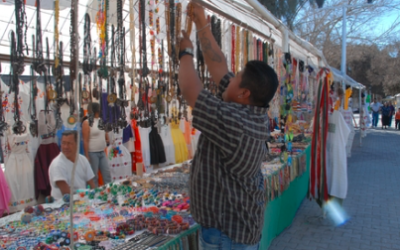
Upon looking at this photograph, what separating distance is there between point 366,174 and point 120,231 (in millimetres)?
6382

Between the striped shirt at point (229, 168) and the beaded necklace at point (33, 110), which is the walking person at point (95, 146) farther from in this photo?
the striped shirt at point (229, 168)

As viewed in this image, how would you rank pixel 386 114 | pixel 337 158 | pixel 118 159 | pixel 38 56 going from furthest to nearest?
A: 1. pixel 386 114
2. pixel 118 159
3. pixel 337 158
4. pixel 38 56

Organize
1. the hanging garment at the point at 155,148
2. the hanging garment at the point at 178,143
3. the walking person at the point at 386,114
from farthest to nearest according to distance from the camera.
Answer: the walking person at the point at 386,114 < the hanging garment at the point at 178,143 < the hanging garment at the point at 155,148

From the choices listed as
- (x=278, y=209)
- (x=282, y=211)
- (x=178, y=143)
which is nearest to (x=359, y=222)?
(x=282, y=211)

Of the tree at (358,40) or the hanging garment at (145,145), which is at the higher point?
the tree at (358,40)

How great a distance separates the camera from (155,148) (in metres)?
5.89

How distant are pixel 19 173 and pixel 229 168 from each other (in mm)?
3902

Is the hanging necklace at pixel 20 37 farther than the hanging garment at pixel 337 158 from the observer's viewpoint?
No

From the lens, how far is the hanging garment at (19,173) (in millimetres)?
4148

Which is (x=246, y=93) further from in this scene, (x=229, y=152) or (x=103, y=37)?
(x=103, y=37)

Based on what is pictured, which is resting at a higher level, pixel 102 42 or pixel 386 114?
pixel 102 42

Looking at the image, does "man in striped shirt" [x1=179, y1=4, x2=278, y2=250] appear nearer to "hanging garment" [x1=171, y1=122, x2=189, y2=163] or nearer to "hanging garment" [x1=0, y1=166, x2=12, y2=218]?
"hanging garment" [x1=0, y1=166, x2=12, y2=218]

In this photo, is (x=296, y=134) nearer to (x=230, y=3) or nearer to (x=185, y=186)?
(x=185, y=186)

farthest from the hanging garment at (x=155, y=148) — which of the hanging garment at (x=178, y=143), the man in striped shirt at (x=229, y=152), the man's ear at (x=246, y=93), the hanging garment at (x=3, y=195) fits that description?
the man's ear at (x=246, y=93)
